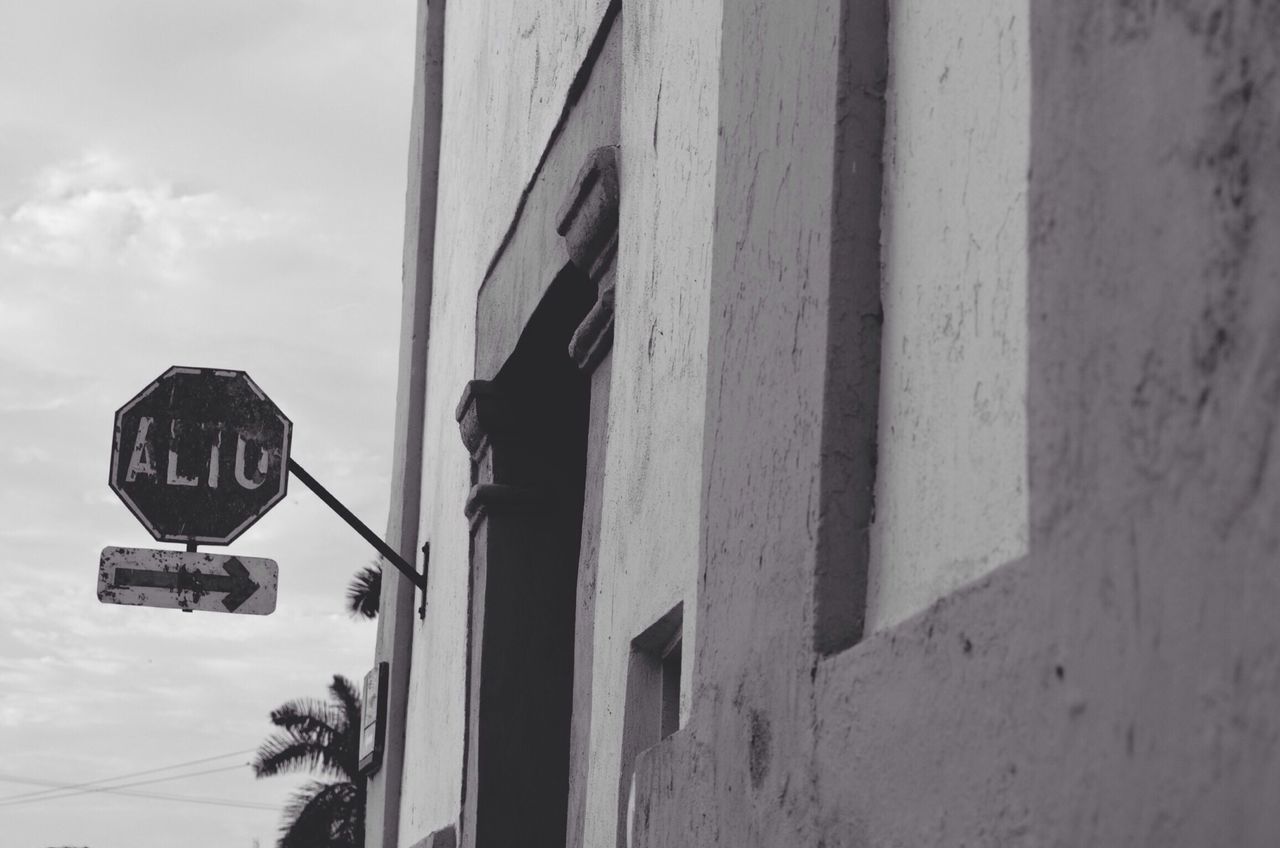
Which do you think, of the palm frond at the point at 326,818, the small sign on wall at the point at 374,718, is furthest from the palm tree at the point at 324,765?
the small sign on wall at the point at 374,718

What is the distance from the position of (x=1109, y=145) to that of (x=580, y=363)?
2899mm

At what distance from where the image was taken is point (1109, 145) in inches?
61.8

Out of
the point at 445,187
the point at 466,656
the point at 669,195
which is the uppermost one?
the point at 445,187

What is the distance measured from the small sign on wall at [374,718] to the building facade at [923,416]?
3.16 meters

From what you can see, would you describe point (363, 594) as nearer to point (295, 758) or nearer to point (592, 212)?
point (295, 758)

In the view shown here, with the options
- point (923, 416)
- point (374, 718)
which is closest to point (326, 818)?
point (374, 718)

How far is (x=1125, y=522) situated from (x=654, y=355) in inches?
83.3

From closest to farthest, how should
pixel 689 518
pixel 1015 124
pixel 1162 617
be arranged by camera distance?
pixel 1162 617 < pixel 1015 124 < pixel 689 518

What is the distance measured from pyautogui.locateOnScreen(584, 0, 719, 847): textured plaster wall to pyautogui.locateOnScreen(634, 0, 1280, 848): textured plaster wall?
1.09 meters

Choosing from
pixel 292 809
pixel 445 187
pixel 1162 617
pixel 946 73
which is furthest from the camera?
pixel 292 809

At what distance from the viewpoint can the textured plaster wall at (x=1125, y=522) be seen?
1338 millimetres

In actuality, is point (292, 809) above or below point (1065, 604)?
below

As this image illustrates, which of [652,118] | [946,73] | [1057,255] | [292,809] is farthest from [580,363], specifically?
[292,809]

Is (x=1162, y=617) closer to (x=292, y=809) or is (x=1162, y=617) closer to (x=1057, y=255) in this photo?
(x=1057, y=255)
